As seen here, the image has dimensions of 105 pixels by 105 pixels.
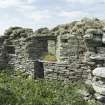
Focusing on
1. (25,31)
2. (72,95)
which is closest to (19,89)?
(72,95)

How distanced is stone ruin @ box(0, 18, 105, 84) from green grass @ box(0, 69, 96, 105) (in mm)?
611

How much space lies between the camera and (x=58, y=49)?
17594mm

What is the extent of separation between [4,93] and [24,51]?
5211 mm

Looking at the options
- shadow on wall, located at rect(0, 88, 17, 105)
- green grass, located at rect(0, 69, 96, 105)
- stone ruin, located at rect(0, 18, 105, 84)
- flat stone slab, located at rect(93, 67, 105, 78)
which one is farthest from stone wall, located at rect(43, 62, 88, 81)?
shadow on wall, located at rect(0, 88, 17, 105)

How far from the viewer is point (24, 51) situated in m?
19.5

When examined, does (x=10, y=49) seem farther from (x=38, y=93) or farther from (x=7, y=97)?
(x=7, y=97)

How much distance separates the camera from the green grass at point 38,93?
13.9 metres

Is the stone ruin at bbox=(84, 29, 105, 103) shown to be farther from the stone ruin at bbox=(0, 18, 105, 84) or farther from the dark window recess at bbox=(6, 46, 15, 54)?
the dark window recess at bbox=(6, 46, 15, 54)

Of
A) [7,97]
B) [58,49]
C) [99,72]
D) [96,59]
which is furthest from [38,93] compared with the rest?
[58,49]

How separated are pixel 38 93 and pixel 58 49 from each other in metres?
2.93

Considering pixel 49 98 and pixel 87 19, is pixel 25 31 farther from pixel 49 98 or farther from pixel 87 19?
pixel 49 98

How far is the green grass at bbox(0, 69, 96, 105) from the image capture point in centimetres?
1389

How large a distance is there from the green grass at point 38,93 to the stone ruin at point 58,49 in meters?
0.61

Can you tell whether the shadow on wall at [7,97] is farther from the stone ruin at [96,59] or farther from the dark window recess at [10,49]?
the dark window recess at [10,49]
